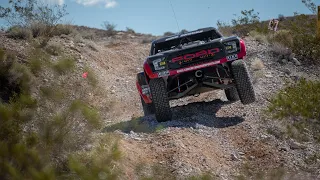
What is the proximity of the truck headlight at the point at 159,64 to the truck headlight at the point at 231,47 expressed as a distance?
119cm

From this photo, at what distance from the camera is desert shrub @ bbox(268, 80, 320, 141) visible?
21.7 feet

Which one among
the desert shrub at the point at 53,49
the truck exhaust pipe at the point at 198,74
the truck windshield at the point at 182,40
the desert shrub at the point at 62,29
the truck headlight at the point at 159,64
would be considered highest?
the desert shrub at the point at 62,29

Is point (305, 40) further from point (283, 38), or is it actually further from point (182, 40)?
point (182, 40)

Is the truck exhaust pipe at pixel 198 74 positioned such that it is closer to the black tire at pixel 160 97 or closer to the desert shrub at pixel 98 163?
the black tire at pixel 160 97

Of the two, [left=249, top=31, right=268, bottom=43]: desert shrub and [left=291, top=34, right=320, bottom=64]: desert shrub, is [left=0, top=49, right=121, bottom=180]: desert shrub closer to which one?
[left=291, top=34, right=320, bottom=64]: desert shrub

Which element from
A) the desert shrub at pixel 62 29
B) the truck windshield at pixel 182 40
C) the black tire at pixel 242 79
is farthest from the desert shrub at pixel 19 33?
the black tire at pixel 242 79

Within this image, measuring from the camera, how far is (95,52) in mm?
18016

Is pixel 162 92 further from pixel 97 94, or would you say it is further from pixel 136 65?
pixel 136 65

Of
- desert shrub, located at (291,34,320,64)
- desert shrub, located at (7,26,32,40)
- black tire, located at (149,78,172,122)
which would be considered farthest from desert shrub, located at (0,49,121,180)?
desert shrub, located at (291,34,320,64)

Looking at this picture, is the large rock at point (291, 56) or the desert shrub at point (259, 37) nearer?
the large rock at point (291, 56)

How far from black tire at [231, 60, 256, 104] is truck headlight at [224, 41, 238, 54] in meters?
0.23

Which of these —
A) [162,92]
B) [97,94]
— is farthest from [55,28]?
[162,92]

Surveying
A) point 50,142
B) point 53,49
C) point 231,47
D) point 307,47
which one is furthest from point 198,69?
point 307,47

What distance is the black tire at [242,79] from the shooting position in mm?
7844
